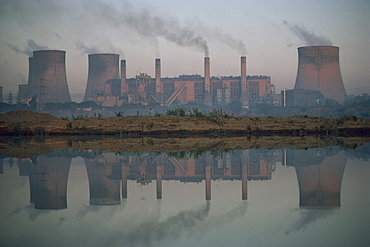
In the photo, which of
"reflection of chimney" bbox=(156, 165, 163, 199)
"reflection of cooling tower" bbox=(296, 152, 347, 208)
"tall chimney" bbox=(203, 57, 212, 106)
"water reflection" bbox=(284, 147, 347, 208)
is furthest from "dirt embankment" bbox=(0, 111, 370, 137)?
"tall chimney" bbox=(203, 57, 212, 106)

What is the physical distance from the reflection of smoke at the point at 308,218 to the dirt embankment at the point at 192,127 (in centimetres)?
1083

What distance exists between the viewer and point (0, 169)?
18.8 feet

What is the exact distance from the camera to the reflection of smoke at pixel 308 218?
2640 mm

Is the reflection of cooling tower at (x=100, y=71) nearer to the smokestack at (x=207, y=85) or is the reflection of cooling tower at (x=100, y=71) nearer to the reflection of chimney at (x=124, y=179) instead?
the smokestack at (x=207, y=85)

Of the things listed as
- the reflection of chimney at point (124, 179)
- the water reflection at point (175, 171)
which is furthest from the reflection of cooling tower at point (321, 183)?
the reflection of chimney at point (124, 179)

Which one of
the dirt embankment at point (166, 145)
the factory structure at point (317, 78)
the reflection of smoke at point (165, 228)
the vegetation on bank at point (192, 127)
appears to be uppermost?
the factory structure at point (317, 78)

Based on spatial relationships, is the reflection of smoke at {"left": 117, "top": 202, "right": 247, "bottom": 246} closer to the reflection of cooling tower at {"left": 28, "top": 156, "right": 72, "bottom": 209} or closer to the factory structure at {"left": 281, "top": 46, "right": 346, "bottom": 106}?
the reflection of cooling tower at {"left": 28, "top": 156, "right": 72, "bottom": 209}

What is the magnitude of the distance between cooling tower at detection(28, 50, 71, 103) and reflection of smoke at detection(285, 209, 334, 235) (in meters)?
49.0

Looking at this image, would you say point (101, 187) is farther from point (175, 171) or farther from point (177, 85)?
point (177, 85)

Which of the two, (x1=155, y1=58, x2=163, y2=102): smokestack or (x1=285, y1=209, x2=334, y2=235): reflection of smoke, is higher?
(x1=155, y1=58, x2=163, y2=102): smokestack

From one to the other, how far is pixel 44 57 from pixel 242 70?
2525 centimetres

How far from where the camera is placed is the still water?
2.51 m

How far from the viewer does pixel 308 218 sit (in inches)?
112

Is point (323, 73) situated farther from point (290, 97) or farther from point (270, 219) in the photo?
point (270, 219)
